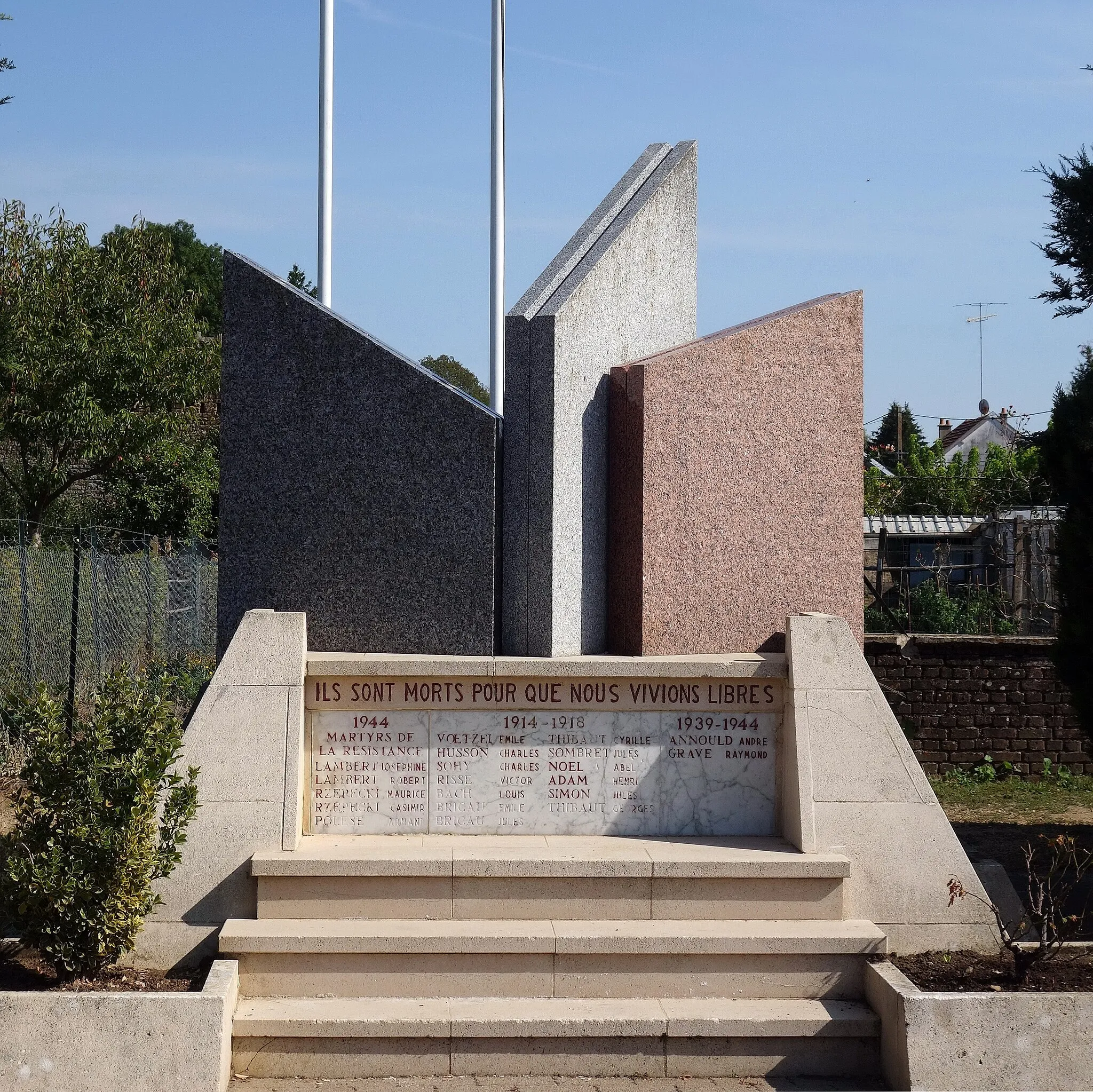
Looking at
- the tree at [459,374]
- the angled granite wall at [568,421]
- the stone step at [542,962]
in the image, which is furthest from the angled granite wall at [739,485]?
the tree at [459,374]

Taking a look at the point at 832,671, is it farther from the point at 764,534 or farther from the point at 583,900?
the point at 583,900

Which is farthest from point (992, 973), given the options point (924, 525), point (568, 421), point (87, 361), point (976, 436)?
point (976, 436)

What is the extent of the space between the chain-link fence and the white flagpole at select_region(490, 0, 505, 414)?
404 centimetres

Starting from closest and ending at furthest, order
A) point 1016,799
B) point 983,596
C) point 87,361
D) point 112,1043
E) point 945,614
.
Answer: point 112,1043
point 1016,799
point 945,614
point 983,596
point 87,361

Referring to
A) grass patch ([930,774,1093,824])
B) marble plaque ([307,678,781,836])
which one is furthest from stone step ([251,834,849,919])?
Answer: grass patch ([930,774,1093,824])

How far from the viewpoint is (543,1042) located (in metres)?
4.62

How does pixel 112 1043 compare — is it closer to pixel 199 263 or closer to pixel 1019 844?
pixel 1019 844

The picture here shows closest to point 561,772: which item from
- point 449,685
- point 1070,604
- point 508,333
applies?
point 449,685

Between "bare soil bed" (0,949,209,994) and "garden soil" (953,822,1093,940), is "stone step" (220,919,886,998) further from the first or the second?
"garden soil" (953,822,1093,940)

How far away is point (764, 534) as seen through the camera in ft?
19.4

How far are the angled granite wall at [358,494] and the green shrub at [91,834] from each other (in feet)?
3.65

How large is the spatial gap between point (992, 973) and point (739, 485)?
2.40 meters

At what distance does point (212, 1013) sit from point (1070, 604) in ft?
15.8

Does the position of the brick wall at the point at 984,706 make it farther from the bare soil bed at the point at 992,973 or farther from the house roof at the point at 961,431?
the house roof at the point at 961,431
